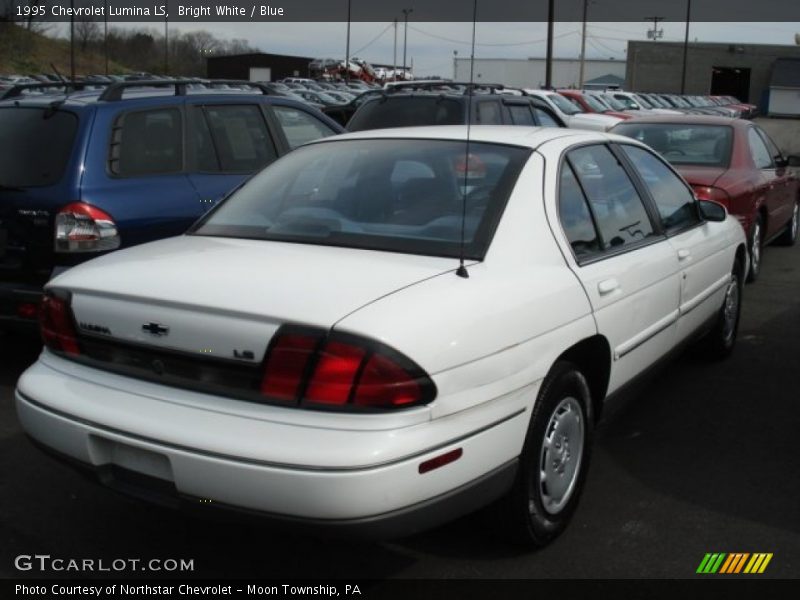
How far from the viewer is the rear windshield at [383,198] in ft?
11.4

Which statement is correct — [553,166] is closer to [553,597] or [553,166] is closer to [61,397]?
[553,597]

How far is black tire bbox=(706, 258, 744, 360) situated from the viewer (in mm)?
5871

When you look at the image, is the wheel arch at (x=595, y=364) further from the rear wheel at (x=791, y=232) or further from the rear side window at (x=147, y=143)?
the rear wheel at (x=791, y=232)

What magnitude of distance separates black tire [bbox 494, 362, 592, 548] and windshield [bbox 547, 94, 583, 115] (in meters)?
18.7

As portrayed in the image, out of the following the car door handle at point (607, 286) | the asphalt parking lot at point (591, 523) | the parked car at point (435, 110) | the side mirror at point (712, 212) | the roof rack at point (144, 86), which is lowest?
the asphalt parking lot at point (591, 523)

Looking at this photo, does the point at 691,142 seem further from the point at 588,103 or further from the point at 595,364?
the point at 588,103

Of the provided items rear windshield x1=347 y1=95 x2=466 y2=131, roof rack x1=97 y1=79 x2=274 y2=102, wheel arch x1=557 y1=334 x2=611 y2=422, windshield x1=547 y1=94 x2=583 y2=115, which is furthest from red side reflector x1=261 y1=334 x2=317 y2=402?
windshield x1=547 y1=94 x2=583 y2=115

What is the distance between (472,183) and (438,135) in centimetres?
49

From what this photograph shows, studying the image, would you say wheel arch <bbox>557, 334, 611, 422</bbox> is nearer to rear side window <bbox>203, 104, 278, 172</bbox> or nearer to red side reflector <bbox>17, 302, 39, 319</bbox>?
red side reflector <bbox>17, 302, 39, 319</bbox>

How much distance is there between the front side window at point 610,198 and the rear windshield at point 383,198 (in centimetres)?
41

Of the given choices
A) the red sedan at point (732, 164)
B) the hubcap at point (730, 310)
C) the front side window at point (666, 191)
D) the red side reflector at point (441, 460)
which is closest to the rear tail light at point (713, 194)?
the red sedan at point (732, 164)

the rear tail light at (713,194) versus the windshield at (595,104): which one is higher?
the windshield at (595,104)

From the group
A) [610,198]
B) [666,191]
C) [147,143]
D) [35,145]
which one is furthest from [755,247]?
[35,145]

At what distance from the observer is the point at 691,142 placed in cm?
877
